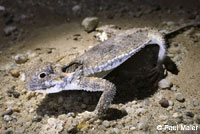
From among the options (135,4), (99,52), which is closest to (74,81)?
(99,52)

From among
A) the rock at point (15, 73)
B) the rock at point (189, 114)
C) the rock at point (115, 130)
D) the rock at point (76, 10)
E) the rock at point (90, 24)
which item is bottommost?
the rock at point (115, 130)

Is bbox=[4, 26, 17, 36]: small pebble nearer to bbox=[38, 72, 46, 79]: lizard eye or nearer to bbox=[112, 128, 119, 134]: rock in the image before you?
bbox=[38, 72, 46, 79]: lizard eye

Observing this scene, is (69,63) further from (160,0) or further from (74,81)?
(160,0)

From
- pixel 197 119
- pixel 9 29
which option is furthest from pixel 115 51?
pixel 9 29

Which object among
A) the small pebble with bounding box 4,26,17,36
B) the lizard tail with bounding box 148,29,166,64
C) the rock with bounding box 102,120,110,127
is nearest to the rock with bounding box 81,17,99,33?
the lizard tail with bounding box 148,29,166,64

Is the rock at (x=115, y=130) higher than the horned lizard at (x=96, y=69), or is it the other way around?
the horned lizard at (x=96, y=69)

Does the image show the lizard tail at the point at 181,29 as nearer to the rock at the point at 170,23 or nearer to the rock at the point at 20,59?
the rock at the point at 170,23

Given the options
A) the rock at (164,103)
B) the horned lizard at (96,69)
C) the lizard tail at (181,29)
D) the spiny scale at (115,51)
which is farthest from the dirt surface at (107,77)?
the spiny scale at (115,51)
